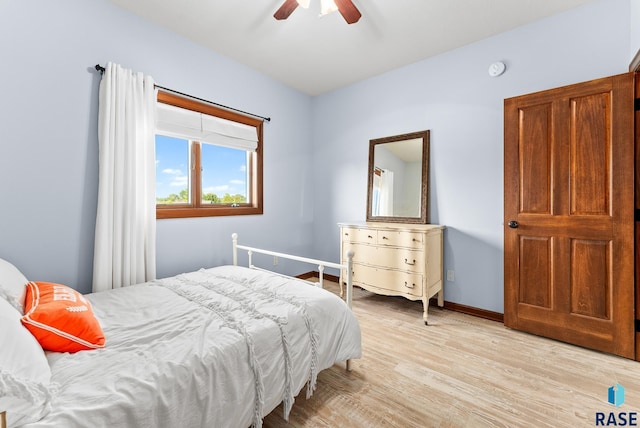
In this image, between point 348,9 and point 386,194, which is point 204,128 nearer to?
point 348,9

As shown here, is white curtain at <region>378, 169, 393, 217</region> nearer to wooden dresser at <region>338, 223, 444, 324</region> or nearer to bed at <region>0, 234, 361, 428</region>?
wooden dresser at <region>338, 223, 444, 324</region>

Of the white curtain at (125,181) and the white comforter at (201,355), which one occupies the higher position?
the white curtain at (125,181)

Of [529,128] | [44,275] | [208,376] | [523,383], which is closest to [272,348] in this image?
[208,376]

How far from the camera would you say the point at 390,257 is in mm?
2904

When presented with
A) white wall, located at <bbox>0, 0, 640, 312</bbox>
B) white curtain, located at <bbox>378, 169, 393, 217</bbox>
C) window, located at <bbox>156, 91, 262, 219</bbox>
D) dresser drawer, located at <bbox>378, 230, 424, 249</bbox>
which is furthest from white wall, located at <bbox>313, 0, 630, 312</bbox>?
window, located at <bbox>156, 91, 262, 219</bbox>

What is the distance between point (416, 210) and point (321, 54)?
200 cm

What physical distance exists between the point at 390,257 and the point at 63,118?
9.72 ft

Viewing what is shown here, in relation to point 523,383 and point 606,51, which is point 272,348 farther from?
point 606,51

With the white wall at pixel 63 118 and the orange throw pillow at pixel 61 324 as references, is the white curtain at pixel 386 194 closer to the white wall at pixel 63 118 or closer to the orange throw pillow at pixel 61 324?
the white wall at pixel 63 118

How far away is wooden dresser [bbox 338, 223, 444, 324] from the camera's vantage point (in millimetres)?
2707

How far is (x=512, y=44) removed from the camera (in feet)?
8.57

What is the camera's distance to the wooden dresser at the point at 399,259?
2.71 meters

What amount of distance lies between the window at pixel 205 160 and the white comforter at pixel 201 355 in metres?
1.14

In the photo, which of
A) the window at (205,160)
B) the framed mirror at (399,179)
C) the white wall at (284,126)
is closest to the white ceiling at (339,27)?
the white wall at (284,126)
